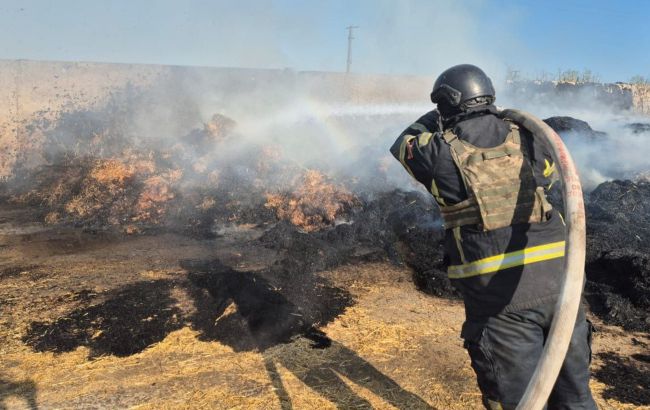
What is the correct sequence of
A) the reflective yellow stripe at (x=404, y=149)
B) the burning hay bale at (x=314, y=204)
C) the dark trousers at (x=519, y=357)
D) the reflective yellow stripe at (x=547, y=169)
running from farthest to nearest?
the burning hay bale at (x=314, y=204), the reflective yellow stripe at (x=404, y=149), the reflective yellow stripe at (x=547, y=169), the dark trousers at (x=519, y=357)

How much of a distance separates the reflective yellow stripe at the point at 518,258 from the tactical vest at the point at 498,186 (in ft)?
0.48

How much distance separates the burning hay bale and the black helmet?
629 cm

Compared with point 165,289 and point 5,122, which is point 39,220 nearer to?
point 165,289

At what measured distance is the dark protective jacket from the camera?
7.22ft

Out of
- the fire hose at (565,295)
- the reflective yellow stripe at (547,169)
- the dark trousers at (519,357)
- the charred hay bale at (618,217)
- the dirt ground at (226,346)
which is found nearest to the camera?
the fire hose at (565,295)

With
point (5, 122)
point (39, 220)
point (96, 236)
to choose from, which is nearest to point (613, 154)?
point (96, 236)

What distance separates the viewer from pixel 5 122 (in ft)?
45.9

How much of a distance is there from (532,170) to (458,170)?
15.9 inches

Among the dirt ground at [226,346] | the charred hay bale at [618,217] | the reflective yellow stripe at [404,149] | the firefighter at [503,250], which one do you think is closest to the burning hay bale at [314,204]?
the dirt ground at [226,346]

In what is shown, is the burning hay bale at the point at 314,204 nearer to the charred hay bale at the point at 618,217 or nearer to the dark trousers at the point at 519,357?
the charred hay bale at the point at 618,217

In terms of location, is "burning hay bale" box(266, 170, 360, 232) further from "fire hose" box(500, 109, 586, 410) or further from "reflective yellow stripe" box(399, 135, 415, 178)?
"fire hose" box(500, 109, 586, 410)

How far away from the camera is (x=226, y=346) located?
4227 mm

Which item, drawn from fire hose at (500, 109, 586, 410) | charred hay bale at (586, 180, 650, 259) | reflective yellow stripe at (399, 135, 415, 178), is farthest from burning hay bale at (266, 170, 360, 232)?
fire hose at (500, 109, 586, 410)

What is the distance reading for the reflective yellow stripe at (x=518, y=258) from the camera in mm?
2211
